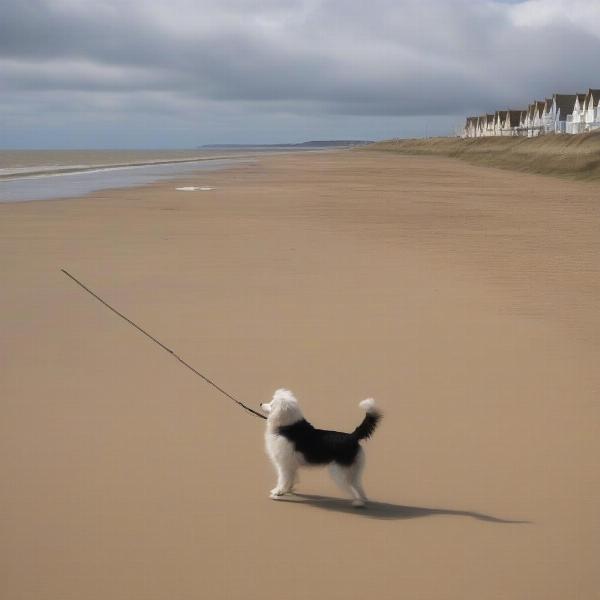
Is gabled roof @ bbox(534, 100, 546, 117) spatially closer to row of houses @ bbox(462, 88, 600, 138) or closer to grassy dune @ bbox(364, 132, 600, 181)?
row of houses @ bbox(462, 88, 600, 138)

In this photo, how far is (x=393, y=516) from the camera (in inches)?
162

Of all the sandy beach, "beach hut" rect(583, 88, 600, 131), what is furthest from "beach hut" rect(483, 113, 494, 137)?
the sandy beach

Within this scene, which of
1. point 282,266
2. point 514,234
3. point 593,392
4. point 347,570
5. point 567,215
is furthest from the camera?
point 567,215

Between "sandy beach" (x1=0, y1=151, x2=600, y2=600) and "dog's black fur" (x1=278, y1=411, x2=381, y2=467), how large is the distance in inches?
11.7

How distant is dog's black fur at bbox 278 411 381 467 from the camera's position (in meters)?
4.08

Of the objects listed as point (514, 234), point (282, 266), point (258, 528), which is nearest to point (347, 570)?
point (258, 528)

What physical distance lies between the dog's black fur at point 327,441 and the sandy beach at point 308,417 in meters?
0.30

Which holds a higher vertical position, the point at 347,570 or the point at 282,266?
the point at 282,266

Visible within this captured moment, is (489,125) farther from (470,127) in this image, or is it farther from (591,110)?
(591,110)

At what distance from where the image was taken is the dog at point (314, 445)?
4086 mm

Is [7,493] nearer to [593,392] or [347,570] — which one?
[347,570]

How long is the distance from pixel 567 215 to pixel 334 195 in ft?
27.8

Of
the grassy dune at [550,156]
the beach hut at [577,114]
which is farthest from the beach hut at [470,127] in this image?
the grassy dune at [550,156]

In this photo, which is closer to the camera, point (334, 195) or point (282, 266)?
point (282, 266)
